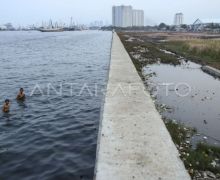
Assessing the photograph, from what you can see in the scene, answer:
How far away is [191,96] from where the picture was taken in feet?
59.1

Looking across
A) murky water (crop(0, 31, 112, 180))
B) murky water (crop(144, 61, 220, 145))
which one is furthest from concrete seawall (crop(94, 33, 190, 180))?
murky water (crop(144, 61, 220, 145))

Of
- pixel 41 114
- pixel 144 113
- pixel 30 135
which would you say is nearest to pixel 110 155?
pixel 144 113

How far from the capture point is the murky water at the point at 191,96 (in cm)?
1282

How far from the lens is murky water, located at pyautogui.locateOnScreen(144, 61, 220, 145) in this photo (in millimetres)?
12817

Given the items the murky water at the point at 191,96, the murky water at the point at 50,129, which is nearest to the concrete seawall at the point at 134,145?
the murky water at the point at 50,129

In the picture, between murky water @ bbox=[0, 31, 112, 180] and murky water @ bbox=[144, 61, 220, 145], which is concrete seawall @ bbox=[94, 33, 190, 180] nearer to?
murky water @ bbox=[0, 31, 112, 180]

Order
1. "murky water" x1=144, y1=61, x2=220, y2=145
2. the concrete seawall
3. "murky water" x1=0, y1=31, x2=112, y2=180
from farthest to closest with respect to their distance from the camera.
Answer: "murky water" x1=144, y1=61, x2=220, y2=145 < "murky water" x1=0, y1=31, x2=112, y2=180 < the concrete seawall

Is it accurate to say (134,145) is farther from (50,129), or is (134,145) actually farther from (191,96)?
(191,96)

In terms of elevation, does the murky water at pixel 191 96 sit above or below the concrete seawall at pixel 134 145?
below

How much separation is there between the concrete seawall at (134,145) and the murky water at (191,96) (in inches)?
67.4

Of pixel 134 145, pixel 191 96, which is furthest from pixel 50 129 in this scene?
pixel 191 96

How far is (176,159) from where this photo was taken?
26.7 feet

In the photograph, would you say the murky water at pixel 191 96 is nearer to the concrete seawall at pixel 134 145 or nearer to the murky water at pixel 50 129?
the concrete seawall at pixel 134 145

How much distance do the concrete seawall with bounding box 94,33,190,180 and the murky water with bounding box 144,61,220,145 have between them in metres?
1.71
